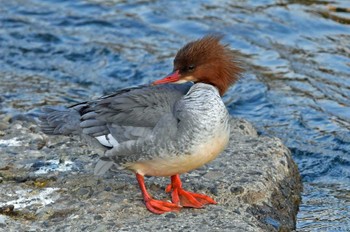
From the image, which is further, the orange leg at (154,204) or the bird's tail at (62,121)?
the bird's tail at (62,121)

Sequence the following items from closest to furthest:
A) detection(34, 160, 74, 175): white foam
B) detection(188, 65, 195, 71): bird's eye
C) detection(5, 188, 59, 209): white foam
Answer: detection(5, 188, 59, 209): white foam, detection(188, 65, 195, 71): bird's eye, detection(34, 160, 74, 175): white foam

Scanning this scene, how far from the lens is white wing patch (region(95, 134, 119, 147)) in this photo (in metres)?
4.97

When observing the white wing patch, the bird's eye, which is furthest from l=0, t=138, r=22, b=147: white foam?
the bird's eye

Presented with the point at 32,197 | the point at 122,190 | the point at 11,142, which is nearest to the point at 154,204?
the point at 122,190

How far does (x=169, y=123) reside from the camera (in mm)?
4805

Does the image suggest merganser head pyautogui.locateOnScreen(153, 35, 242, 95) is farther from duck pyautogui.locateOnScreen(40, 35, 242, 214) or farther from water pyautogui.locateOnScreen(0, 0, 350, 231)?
water pyautogui.locateOnScreen(0, 0, 350, 231)

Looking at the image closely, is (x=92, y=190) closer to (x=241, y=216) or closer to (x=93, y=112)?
(x=93, y=112)

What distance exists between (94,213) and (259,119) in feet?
11.2

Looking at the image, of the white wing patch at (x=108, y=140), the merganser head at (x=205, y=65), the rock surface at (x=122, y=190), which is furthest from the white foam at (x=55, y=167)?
the merganser head at (x=205, y=65)

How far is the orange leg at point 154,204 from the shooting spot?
4895 mm

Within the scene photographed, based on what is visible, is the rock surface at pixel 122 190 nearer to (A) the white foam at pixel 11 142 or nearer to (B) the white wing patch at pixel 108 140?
(A) the white foam at pixel 11 142

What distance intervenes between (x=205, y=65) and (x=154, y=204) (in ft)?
3.22

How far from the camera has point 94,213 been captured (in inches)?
192

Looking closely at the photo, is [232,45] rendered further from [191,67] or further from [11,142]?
[191,67]
